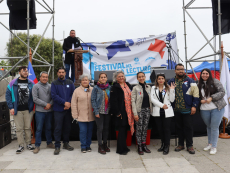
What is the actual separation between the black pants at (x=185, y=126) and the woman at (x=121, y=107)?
3.00 ft

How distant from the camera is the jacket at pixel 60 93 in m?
3.65

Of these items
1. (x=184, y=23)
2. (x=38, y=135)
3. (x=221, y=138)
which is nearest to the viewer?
(x=38, y=135)

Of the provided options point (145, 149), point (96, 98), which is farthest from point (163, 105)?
point (96, 98)

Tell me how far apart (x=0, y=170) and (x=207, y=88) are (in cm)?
374

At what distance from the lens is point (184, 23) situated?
20.8 ft

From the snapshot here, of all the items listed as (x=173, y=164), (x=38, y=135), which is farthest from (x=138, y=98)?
(x=38, y=135)

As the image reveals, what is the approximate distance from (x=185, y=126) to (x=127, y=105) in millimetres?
1160

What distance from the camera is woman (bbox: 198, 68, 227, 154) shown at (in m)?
3.51

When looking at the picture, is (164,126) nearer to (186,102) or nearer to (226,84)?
(186,102)

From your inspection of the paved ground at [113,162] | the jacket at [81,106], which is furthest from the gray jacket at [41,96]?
the paved ground at [113,162]

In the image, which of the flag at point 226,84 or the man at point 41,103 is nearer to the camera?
the man at point 41,103

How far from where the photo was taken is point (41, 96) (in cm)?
379

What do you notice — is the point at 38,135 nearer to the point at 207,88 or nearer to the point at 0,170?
the point at 0,170

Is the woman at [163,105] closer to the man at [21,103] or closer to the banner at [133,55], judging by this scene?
the man at [21,103]
